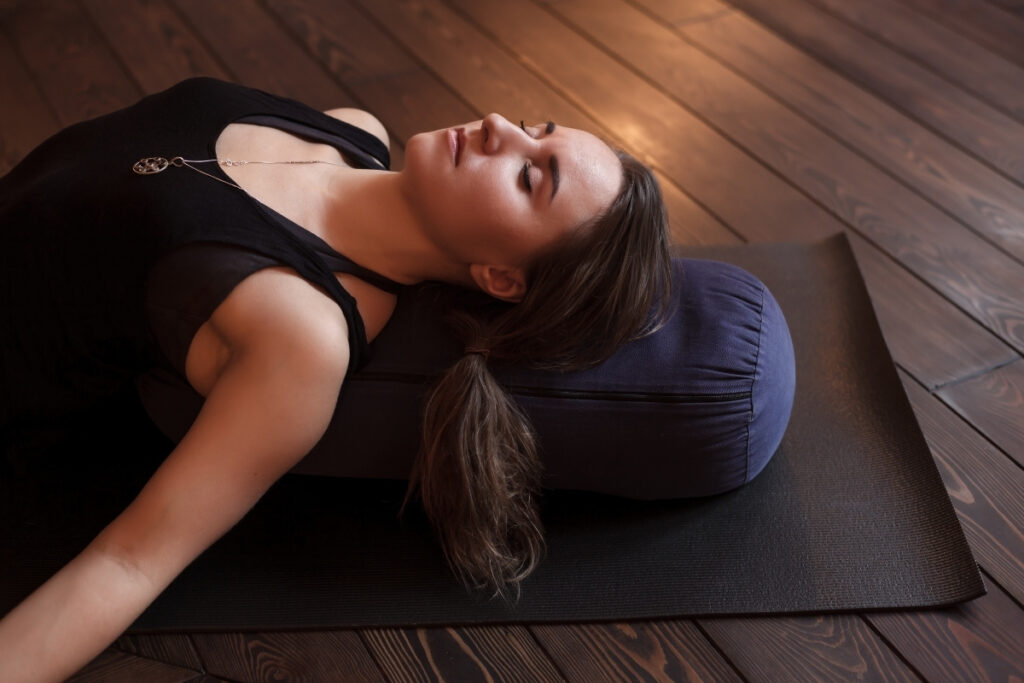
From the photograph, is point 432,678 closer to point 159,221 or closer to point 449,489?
point 449,489

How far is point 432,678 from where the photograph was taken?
1.46 meters

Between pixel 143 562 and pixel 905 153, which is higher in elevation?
pixel 905 153

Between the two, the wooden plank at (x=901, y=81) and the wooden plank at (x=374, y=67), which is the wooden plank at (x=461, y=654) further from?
the wooden plank at (x=901, y=81)

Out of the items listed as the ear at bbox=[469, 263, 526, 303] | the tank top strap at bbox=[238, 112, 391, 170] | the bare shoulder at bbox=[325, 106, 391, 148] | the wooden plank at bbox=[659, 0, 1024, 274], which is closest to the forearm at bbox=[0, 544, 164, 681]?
the ear at bbox=[469, 263, 526, 303]

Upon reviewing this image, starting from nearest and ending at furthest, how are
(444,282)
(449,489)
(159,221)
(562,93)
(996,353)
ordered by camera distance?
1. (159,221)
2. (449,489)
3. (444,282)
4. (996,353)
5. (562,93)

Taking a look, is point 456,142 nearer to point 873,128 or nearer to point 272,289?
point 272,289

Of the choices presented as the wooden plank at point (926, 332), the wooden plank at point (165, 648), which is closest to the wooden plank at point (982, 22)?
the wooden plank at point (926, 332)

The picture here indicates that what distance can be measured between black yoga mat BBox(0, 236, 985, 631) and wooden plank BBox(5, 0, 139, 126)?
131 cm

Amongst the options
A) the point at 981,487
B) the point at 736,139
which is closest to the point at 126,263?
the point at 981,487

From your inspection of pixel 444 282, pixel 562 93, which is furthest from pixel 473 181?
pixel 562 93

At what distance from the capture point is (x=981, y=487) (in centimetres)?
177

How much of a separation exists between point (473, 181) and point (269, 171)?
36 cm

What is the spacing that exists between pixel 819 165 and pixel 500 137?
1340 mm

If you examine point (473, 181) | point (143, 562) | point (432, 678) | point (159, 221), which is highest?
point (473, 181)
